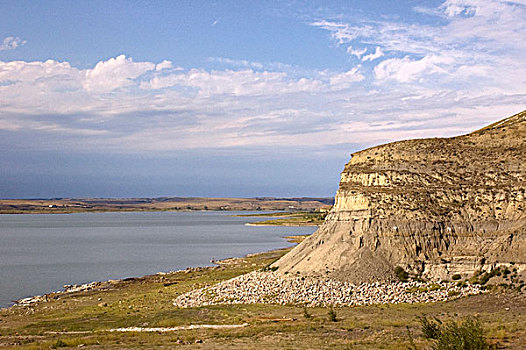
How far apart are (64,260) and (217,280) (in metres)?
35.5

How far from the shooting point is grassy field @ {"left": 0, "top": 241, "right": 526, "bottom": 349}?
22547 mm

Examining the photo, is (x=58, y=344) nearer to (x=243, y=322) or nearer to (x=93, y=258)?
(x=243, y=322)

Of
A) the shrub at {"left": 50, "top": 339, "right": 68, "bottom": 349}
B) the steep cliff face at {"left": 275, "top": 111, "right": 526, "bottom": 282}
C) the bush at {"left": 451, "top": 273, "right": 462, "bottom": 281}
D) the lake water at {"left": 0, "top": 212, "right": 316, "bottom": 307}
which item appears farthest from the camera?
the lake water at {"left": 0, "top": 212, "right": 316, "bottom": 307}

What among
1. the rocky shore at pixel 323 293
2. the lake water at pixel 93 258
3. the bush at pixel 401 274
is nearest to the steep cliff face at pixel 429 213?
the bush at pixel 401 274

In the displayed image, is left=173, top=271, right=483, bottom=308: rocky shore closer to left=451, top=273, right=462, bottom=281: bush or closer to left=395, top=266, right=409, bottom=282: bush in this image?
left=395, top=266, right=409, bottom=282: bush

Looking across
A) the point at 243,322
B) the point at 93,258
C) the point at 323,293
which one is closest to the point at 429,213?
the point at 323,293

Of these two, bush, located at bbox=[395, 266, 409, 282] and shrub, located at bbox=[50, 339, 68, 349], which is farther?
bush, located at bbox=[395, 266, 409, 282]

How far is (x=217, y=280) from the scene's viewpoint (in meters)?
47.3

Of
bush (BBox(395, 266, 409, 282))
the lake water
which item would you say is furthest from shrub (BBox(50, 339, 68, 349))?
the lake water

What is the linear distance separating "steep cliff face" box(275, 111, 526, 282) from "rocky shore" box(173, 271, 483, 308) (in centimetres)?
107

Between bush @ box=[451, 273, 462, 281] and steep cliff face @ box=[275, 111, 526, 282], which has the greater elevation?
steep cliff face @ box=[275, 111, 526, 282]

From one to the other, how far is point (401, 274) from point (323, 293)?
5193 millimetres

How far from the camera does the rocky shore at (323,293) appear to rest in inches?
1313

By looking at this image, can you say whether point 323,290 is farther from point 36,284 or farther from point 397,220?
point 36,284
